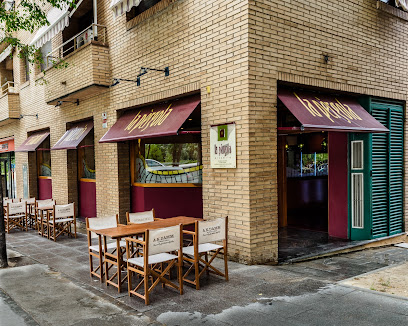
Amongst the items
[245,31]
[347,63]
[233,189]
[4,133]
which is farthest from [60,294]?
[4,133]

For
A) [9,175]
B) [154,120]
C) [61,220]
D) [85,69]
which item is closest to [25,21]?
[85,69]

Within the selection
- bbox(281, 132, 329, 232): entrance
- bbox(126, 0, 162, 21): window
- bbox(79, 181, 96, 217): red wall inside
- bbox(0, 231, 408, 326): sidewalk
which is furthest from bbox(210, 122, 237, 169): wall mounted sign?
bbox(79, 181, 96, 217): red wall inside

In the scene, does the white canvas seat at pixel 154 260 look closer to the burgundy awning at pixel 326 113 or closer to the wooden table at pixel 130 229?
the wooden table at pixel 130 229

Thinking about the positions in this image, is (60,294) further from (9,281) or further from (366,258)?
(366,258)

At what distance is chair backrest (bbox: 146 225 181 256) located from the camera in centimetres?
498

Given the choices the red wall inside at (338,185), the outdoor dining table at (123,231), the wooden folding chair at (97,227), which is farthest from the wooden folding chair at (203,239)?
the red wall inside at (338,185)

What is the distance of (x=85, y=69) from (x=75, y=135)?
2.34m

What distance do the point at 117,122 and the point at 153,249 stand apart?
5.64 m

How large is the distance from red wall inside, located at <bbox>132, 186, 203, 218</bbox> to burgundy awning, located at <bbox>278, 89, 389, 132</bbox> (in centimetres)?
264

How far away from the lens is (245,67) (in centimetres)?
649

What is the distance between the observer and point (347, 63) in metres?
8.16

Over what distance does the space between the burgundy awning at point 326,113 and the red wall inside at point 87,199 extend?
7222 mm

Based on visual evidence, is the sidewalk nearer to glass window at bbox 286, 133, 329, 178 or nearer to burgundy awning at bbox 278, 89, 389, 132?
burgundy awning at bbox 278, 89, 389, 132

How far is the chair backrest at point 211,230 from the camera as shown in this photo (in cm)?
→ 552
